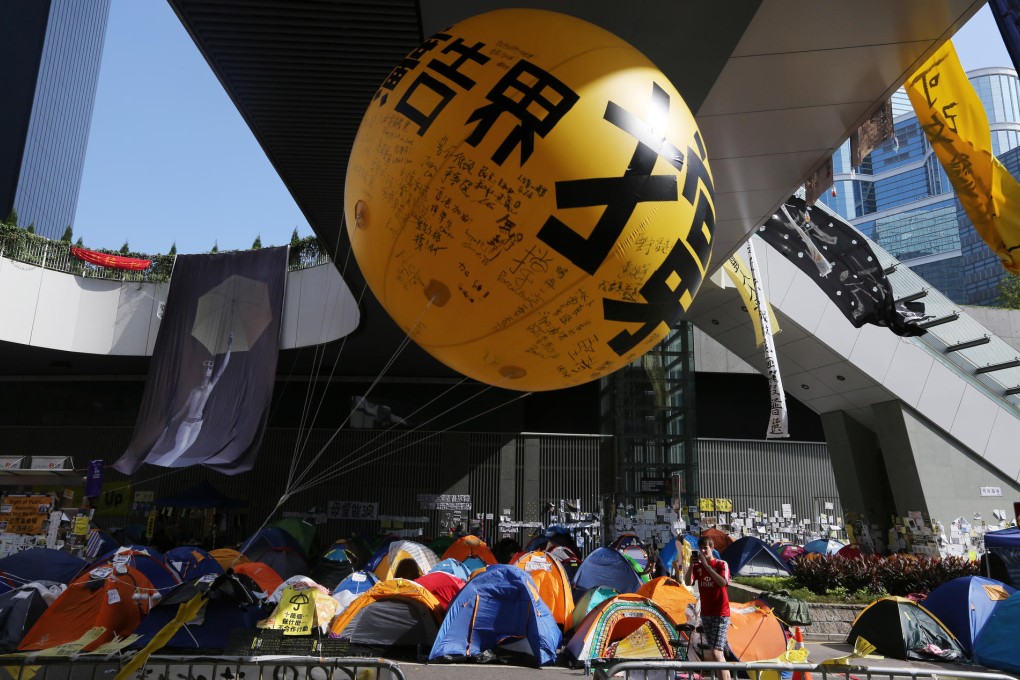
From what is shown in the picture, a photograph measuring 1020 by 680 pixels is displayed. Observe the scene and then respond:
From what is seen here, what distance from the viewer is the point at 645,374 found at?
1878 cm

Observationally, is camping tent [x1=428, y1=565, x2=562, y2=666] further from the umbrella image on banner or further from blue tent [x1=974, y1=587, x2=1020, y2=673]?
the umbrella image on banner

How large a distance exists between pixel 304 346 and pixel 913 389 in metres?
16.8

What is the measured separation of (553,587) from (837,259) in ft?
36.6

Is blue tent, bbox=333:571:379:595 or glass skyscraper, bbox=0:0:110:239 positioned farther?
glass skyscraper, bbox=0:0:110:239

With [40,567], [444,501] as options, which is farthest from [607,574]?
[444,501]

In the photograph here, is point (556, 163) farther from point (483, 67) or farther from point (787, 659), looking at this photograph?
point (787, 659)

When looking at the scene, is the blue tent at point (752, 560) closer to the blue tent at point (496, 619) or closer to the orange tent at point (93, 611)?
the blue tent at point (496, 619)

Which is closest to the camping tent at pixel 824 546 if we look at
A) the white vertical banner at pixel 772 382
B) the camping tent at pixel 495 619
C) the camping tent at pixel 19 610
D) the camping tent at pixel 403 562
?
the white vertical banner at pixel 772 382

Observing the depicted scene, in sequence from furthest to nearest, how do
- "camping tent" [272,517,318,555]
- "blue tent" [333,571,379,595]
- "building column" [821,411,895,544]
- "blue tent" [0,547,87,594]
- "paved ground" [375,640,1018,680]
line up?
"camping tent" [272,517,318,555]
"building column" [821,411,895,544]
"blue tent" [0,547,87,594]
"blue tent" [333,571,379,595]
"paved ground" [375,640,1018,680]

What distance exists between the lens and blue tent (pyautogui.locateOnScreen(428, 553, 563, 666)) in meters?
8.55

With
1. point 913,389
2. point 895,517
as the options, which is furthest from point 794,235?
point 895,517

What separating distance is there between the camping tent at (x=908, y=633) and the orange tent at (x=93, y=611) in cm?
979

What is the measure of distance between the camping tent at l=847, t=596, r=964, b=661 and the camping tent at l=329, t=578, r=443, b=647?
602cm

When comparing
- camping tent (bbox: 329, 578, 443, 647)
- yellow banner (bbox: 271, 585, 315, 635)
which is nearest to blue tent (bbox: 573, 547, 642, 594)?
camping tent (bbox: 329, 578, 443, 647)
